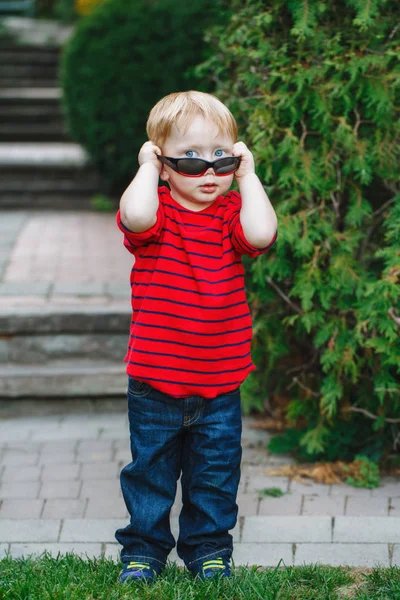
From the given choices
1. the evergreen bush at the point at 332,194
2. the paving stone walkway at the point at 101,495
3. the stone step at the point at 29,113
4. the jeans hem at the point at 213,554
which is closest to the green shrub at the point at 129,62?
the paving stone walkway at the point at 101,495

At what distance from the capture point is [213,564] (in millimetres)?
2912

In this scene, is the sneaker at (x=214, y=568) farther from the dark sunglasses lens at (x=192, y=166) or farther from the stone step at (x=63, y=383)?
the stone step at (x=63, y=383)

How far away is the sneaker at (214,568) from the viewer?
113 inches

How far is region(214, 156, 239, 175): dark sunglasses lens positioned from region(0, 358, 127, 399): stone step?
7.12 feet

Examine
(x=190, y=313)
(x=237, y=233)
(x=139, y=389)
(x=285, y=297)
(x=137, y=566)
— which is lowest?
(x=137, y=566)

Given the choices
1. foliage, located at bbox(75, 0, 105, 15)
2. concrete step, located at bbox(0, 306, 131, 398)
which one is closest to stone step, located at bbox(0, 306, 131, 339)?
concrete step, located at bbox(0, 306, 131, 398)

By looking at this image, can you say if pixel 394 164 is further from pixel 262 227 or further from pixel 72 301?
pixel 72 301

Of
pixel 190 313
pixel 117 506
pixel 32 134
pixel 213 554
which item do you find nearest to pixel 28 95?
pixel 32 134

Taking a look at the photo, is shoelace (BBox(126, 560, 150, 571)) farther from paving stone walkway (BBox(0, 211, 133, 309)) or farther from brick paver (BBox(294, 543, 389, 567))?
paving stone walkway (BBox(0, 211, 133, 309))

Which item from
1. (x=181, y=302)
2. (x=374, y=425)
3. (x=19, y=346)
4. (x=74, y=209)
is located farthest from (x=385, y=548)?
(x=74, y=209)

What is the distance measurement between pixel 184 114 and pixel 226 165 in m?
0.20

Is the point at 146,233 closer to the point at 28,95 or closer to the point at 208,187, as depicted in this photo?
the point at 208,187

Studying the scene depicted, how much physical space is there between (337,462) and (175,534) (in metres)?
0.90

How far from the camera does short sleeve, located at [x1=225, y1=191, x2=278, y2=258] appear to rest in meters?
2.78
